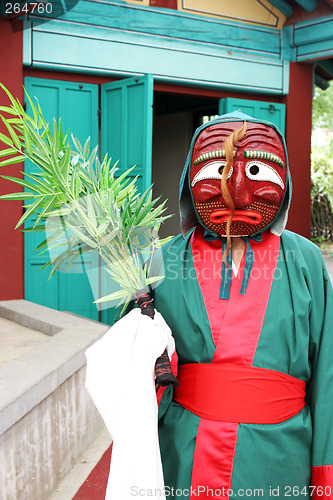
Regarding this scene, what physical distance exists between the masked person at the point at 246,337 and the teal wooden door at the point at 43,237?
3.30 m

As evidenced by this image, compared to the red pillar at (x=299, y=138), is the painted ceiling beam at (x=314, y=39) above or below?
above

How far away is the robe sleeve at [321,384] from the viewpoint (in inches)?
74.4

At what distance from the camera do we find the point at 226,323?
1.90 metres

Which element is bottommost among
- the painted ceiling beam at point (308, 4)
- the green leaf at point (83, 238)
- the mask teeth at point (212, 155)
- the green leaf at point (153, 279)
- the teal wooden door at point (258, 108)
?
the green leaf at point (153, 279)

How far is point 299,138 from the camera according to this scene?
22.3 ft

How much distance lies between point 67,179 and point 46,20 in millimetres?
3850

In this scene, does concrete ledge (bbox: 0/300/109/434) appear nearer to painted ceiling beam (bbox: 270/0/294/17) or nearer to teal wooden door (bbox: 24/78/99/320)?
teal wooden door (bbox: 24/78/99/320)

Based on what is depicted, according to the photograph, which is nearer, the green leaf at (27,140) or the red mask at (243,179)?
the green leaf at (27,140)

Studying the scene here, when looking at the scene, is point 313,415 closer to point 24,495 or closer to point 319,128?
point 24,495

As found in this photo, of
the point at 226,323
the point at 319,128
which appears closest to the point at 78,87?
the point at 226,323

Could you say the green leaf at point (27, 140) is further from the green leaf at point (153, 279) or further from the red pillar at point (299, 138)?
the red pillar at point (299, 138)
